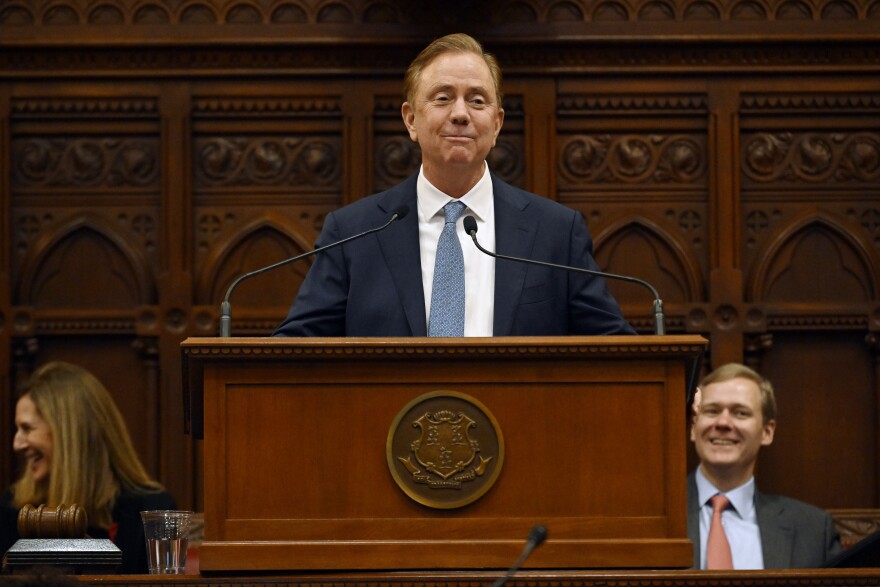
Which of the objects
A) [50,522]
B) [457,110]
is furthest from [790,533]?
[50,522]

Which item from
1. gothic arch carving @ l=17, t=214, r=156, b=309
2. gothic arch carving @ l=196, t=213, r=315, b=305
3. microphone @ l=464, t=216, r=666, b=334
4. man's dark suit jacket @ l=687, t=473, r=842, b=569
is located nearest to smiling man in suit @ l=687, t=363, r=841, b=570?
man's dark suit jacket @ l=687, t=473, r=842, b=569

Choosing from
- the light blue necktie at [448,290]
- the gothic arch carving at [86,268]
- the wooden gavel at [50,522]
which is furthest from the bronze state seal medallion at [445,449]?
the gothic arch carving at [86,268]

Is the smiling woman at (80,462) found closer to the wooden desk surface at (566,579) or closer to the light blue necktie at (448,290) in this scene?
the light blue necktie at (448,290)

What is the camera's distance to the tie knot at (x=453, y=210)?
3459 mm

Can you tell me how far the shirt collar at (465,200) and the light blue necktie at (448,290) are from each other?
0.33 feet

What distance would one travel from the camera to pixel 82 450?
4707mm

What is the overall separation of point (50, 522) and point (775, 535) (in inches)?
102

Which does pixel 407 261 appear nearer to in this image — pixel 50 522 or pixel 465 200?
pixel 465 200

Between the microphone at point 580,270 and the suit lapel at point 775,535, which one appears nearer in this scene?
the microphone at point 580,270

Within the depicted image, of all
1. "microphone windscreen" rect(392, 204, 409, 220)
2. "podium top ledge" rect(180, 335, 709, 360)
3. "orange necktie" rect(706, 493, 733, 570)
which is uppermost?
"microphone windscreen" rect(392, 204, 409, 220)

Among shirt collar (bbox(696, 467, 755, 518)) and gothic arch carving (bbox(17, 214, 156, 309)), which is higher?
gothic arch carving (bbox(17, 214, 156, 309))

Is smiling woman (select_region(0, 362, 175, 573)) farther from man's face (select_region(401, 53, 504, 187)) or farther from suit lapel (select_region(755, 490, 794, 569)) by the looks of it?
suit lapel (select_region(755, 490, 794, 569))

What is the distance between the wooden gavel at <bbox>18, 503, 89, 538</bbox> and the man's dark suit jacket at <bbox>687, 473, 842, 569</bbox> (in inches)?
89.5

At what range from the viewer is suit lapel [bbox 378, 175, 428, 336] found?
10.8 ft
